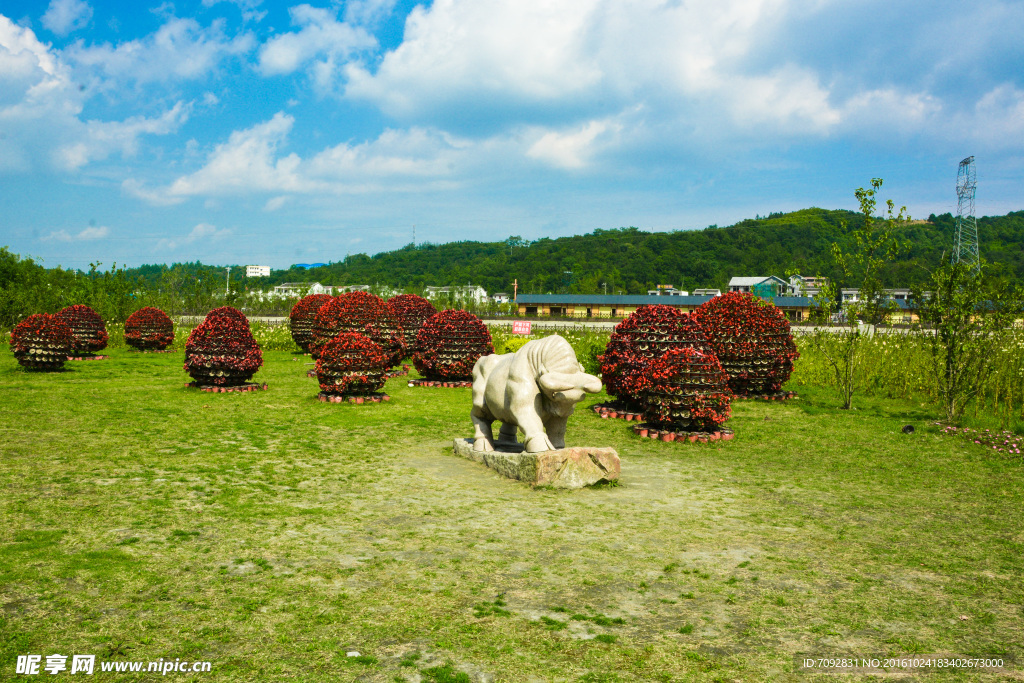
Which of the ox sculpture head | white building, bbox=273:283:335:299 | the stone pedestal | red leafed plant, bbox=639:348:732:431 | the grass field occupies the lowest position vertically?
the grass field

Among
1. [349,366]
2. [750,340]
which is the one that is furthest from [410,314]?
[750,340]

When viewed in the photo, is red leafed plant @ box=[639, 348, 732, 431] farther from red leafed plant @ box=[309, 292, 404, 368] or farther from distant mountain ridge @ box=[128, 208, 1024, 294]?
distant mountain ridge @ box=[128, 208, 1024, 294]

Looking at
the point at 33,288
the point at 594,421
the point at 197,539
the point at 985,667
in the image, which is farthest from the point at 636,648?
the point at 33,288

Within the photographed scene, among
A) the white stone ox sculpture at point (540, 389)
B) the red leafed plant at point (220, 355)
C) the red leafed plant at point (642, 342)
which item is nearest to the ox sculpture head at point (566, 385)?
the white stone ox sculpture at point (540, 389)

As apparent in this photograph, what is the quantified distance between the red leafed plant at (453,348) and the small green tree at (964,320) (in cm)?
865

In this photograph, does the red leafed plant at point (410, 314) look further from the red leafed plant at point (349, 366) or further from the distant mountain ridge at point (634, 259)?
the distant mountain ridge at point (634, 259)

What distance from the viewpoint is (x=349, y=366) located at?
40.8 ft

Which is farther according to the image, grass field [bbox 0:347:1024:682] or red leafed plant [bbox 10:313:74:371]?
red leafed plant [bbox 10:313:74:371]

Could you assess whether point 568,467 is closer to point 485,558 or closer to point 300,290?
point 485,558

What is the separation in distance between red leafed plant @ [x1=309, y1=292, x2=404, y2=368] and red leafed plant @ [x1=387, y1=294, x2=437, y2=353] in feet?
1.70

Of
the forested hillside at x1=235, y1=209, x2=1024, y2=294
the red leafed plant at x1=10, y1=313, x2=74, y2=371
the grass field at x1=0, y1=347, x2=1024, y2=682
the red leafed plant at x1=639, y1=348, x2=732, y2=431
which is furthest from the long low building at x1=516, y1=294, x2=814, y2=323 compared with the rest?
the grass field at x1=0, y1=347, x2=1024, y2=682

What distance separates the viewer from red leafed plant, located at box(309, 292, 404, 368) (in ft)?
55.8

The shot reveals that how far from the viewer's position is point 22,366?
16906 mm

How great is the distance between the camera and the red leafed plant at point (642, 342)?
37.1ft
